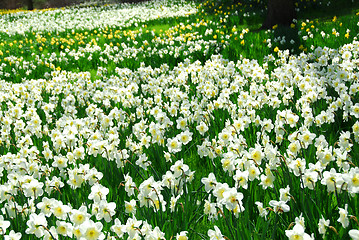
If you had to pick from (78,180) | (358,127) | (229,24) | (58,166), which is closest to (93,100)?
(58,166)

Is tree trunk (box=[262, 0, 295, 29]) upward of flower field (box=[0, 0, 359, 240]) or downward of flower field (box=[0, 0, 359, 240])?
upward

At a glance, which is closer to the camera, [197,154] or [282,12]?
[197,154]

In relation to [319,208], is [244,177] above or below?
above

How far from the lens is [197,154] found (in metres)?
3.27

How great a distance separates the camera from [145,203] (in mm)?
2137

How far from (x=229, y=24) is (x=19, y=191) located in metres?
9.20

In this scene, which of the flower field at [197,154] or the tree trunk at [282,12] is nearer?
the flower field at [197,154]

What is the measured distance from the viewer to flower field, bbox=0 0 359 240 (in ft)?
6.47

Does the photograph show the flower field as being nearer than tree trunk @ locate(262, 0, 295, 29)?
Yes

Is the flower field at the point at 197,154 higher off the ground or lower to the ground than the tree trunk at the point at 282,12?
lower

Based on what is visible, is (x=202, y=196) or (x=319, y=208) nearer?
(x=319, y=208)

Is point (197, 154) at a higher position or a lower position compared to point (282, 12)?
lower

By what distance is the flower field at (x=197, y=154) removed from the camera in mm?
1971

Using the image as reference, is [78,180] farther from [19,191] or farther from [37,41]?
[37,41]
